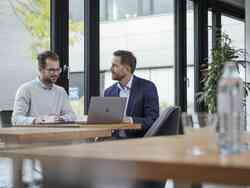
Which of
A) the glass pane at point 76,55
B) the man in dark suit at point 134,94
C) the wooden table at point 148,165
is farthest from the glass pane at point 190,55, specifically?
the wooden table at point 148,165

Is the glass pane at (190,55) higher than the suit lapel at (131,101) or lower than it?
higher

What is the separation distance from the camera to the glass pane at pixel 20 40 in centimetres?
437

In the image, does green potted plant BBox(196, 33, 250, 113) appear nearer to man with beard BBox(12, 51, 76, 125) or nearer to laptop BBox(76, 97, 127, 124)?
man with beard BBox(12, 51, 76, 125)

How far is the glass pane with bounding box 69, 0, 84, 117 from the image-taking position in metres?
5.02

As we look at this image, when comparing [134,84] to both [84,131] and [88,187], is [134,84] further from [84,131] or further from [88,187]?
[88,187]

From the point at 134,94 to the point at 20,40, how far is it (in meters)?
1.43

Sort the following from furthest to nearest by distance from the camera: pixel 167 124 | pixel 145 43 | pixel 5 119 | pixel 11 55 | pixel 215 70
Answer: pixel 215 70 → pixel 145 43 → pixel 11 55 → pixel 5 119 → pixel 167 124

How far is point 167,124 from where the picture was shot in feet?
8.07

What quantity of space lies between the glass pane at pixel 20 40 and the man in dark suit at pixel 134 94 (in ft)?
3.40

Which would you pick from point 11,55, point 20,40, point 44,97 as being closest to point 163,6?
point 20,40

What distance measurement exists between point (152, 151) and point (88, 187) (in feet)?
1.24

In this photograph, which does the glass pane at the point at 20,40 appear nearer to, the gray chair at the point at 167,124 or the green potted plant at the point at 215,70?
the gray chair at the point at 167,124

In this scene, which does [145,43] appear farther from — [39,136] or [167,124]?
[39,136]

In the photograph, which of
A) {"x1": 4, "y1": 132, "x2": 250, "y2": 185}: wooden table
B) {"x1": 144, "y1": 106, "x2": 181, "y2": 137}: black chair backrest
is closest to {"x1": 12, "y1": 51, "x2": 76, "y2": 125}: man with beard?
{"x1": 144, "y1": 106, "x2": 181, "y2": 137}: black chair backrest
